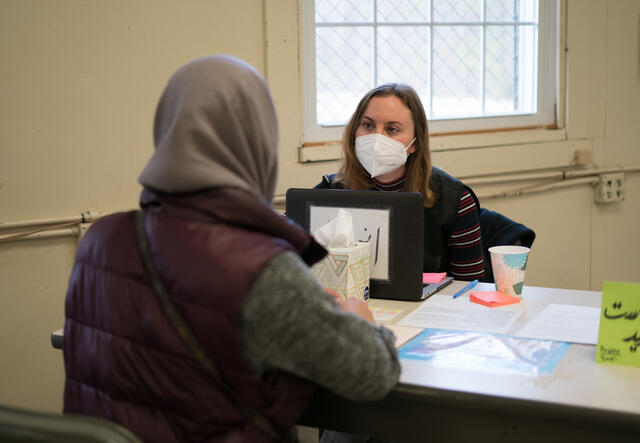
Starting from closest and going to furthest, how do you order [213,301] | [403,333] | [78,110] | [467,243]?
[213,301], [403,333], [467,243], [78,110]

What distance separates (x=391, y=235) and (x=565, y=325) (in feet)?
1.55

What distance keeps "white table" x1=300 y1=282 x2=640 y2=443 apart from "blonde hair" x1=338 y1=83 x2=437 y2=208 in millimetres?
933

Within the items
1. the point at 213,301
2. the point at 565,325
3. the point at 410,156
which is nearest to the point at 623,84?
the point at 410,156

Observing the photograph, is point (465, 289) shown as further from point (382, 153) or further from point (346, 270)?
point (382, 153)

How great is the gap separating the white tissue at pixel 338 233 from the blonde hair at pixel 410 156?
0.50 metres

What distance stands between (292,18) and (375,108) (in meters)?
0.81

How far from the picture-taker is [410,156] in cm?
227

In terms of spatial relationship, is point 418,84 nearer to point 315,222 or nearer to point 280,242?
point 315,222

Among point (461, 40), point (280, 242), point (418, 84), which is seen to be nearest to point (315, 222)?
point (280, 242)

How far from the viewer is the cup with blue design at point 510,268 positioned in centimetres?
174

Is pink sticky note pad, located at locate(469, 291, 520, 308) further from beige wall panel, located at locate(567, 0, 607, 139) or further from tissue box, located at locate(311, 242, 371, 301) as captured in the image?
beige wall panel, located at locate(567, 0, 607, 139)

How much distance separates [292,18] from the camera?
9.28 feet

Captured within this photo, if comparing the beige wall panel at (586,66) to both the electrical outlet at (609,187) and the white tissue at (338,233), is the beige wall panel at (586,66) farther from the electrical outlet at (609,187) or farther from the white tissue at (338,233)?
the white tissue at (338,233)

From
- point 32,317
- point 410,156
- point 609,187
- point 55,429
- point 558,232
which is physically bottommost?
point 32,317
